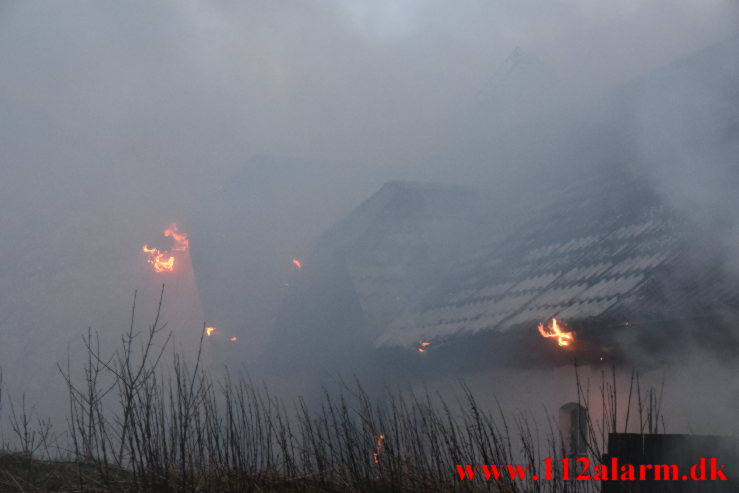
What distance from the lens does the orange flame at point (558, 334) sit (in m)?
7.09

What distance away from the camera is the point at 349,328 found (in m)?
13.5

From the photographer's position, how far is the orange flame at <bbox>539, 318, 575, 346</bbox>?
7.09 metres

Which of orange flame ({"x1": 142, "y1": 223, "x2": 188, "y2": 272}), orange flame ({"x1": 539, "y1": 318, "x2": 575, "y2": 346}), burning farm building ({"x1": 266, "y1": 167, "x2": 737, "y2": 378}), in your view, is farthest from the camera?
orange flame ({"x1": 142, "y1": 223, "x2": 188, "y2": 272})

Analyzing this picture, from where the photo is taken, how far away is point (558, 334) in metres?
7.20

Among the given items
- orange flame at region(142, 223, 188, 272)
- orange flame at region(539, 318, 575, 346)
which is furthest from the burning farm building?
orange flame at region(142, 223, 188, 272)

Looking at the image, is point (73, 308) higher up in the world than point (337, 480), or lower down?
higher up

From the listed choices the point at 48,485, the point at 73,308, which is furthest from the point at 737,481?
the point at 73,308

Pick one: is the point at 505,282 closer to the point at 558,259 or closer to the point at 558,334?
the point at 558,259

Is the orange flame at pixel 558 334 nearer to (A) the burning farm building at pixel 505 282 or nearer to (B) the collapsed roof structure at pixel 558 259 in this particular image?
(A) the burning farm building at pixel 505 282

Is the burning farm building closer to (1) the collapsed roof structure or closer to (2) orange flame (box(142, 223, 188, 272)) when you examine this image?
(1) the collapsed roof structure

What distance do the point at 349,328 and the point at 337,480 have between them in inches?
363

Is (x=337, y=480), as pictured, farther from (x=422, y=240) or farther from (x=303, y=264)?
(x=303, y=264)

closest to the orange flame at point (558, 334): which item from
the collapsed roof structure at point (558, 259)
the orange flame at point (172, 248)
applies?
the collapsed roof structure at point (558, 259)

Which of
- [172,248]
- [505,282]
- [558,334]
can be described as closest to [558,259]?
[505,282]
